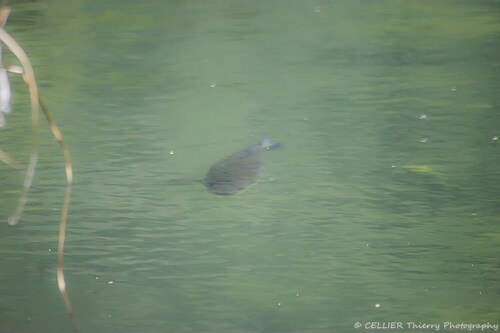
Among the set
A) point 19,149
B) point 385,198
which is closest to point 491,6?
point 385,198

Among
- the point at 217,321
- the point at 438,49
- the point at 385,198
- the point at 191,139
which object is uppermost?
the point at 438,49

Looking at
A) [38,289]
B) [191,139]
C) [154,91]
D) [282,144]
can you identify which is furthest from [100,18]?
[38,289]

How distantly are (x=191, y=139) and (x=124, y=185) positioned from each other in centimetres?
16

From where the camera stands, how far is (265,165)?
1143mm

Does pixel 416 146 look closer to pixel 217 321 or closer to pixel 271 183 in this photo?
pixel 271 183

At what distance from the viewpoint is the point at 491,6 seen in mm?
1115

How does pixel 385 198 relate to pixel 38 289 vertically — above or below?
above

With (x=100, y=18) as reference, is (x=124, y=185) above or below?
below

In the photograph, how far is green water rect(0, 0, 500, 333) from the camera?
1123mm

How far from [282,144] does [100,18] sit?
44 cm

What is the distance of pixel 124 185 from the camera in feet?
3.79

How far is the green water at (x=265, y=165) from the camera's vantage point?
112 cm

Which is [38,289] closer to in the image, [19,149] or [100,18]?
[19,149]

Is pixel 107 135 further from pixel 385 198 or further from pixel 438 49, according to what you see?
pixel 438 49
